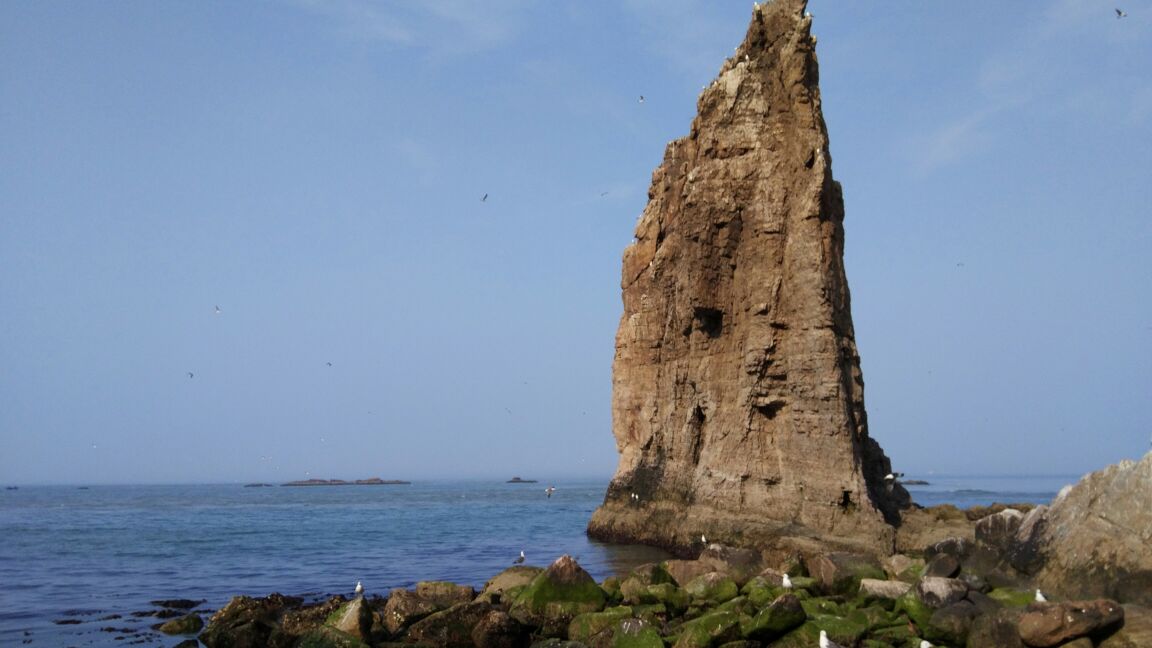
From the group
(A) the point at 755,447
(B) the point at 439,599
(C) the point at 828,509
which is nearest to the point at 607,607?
(B) the point at 439,599

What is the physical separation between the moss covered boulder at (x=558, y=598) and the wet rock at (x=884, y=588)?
5.54 m

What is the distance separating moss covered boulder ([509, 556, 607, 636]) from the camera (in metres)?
17.1

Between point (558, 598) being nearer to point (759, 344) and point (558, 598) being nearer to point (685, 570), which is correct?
point (685, 570)

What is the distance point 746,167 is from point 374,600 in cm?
1922

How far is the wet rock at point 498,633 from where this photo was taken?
16.2 metres

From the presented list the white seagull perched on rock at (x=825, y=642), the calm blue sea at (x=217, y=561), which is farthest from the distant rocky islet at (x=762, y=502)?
the calm blue sea at (x=217, y=561)

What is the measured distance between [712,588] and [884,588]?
140 inches

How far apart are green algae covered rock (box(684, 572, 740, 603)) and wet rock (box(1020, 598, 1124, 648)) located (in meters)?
5.81

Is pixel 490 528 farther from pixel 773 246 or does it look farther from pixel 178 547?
pixel 773 246

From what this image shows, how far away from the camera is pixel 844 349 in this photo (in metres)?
28.8

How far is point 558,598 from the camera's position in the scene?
17547mm

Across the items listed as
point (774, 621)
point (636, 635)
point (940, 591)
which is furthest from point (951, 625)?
point (636, 635)

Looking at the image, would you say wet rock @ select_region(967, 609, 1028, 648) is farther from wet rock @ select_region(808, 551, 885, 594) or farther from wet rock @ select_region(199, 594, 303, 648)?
wet rock @ select_region(199, 594, 303, 648)

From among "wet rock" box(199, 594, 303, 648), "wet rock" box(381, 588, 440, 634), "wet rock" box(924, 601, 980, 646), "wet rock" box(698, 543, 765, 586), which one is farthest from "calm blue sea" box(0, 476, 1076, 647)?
"wet rock" box(924, 601, 980, 646)
